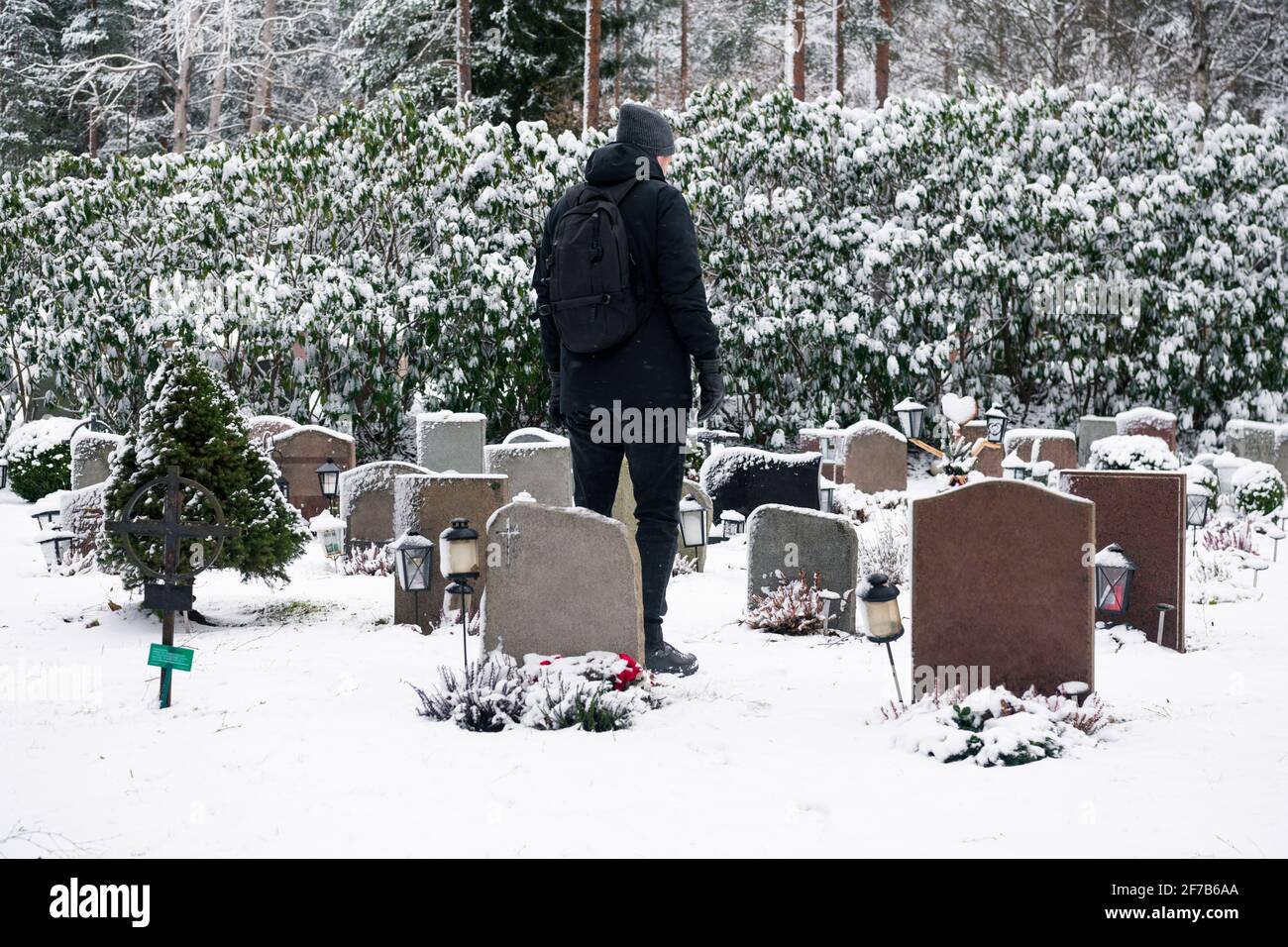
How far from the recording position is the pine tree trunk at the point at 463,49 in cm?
1811

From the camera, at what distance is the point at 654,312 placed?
165 inches

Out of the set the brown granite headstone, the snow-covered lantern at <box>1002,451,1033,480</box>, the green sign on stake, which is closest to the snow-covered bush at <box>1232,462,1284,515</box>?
the snow-covered lantern at <box>1002,451,1033,480</box>

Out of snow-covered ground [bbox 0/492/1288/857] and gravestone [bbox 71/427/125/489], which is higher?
gravestone [bbox 71/427/125/489]

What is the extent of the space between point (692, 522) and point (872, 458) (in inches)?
156

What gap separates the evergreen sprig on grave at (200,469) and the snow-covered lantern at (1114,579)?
3766mm

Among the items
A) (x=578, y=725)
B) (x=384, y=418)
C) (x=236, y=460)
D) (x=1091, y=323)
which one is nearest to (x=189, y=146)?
(x=384, y=418)

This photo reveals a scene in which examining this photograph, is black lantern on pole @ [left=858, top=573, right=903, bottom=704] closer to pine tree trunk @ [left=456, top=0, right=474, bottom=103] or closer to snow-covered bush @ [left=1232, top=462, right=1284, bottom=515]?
snow-covered bush @ [left=1232, top=462, right=1284, bottom=515]

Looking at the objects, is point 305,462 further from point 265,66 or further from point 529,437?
point 265,66

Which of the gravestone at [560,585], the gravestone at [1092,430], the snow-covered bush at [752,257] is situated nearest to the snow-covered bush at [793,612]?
the gravestone at [560,585]

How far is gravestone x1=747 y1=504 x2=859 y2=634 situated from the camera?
5684mm

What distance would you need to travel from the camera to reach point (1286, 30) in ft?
70.4

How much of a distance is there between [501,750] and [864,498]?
6.65 meters

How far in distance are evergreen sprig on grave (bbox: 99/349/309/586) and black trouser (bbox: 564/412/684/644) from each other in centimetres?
196
